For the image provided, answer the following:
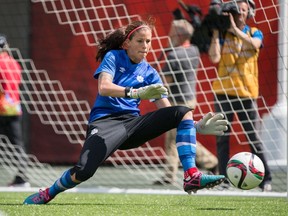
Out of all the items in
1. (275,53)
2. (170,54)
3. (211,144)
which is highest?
(170,54)

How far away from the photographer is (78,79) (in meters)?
10.9

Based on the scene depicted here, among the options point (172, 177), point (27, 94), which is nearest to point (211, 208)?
point (172, 177)

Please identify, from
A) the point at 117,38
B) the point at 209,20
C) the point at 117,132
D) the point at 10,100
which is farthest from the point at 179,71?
the point at 117,132

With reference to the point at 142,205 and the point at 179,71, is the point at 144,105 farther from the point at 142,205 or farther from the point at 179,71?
the point at 142,205

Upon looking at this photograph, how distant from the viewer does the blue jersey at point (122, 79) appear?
19.3 feet

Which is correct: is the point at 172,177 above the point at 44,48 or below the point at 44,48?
below

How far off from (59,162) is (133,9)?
2.56 metres

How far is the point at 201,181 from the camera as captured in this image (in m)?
5.43

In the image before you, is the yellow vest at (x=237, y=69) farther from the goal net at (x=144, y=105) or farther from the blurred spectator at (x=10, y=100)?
the blurred spectator at (x=10, y=100)

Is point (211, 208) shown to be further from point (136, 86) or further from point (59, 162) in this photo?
point (59, 162)

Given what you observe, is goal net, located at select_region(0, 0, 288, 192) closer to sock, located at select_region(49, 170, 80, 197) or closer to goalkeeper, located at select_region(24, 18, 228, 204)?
goalkeeper, located at select_region(24, 18, 228, 204)

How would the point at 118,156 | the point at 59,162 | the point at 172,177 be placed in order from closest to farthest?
the point at 172,177 < the point at 118,156 < the point at 59,162

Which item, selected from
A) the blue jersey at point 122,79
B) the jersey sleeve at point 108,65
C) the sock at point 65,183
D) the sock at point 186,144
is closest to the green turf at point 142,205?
the sock at point 65,183

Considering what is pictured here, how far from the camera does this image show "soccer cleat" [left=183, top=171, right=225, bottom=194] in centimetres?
538
